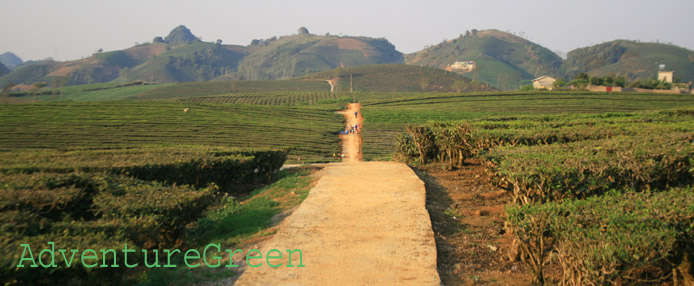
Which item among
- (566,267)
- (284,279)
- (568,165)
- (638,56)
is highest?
(638,56)

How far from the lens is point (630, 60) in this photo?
5910 inches

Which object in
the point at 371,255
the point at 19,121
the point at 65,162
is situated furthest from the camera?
the point at 19,121

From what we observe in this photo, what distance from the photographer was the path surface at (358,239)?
6590mm

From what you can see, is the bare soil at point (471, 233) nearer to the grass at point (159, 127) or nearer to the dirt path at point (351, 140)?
the grass at point (159, 127)

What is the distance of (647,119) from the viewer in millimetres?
23516

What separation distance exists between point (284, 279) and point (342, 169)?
947cm

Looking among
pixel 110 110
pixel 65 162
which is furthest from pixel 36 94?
pixel 65 162

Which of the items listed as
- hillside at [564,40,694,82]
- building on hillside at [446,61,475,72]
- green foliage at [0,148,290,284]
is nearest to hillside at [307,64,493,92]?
building on hillside at [446,61,475,72]

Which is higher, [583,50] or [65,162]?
[583,50]

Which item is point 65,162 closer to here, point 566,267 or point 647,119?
point 566,267

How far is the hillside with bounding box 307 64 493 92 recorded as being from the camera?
4176 inches

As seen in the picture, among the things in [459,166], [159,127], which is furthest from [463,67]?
[459,166]

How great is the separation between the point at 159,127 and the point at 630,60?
508ft

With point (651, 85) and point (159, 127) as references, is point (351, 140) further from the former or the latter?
point (651, 85)
